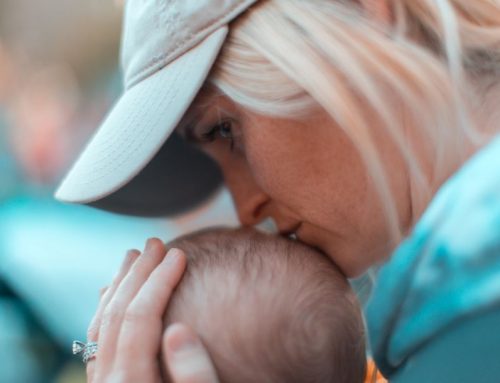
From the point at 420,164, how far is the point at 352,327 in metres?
0.25

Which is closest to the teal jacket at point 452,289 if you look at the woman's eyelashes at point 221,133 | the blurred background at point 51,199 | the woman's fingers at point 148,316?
the woman's fingers at point 148,316

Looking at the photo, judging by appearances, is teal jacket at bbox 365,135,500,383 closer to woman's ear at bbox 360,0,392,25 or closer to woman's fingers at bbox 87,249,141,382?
woman's ear at bbox 360,0,392,25

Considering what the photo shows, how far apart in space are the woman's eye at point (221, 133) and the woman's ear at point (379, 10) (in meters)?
0.26

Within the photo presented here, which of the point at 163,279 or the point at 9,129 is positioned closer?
the point at 163,279

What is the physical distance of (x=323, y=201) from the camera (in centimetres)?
104

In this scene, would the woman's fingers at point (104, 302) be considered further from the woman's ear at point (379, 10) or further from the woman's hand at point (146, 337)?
the woman's ear at point (379, 10)

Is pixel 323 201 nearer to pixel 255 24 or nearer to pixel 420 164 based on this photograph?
pixel 420 164

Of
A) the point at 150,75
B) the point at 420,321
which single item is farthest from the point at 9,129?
the point at 420,321

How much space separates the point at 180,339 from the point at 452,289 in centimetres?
44

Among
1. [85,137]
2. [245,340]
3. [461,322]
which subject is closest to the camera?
[461,322]

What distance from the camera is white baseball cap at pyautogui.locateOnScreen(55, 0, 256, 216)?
95 centimetres

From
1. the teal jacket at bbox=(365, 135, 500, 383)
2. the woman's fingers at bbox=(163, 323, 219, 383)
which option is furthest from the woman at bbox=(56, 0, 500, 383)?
the teal jacket at bbox=(365, 135, 500, 383)

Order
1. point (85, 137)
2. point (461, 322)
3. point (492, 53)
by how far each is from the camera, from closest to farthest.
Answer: point (461, 322)
point (492, 53)
point (85, 137)

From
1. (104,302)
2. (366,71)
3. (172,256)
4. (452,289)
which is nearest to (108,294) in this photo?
(104,302)
